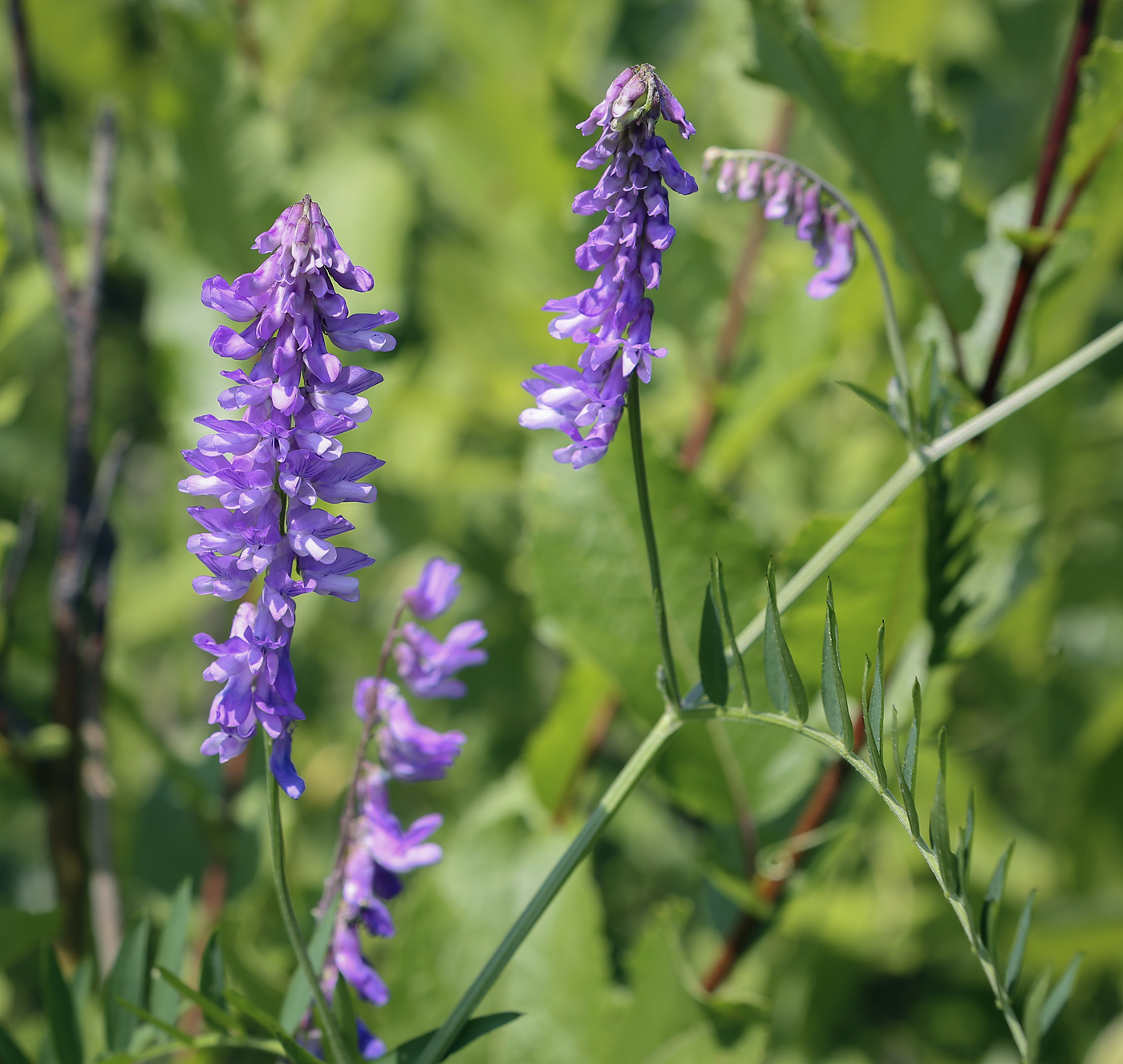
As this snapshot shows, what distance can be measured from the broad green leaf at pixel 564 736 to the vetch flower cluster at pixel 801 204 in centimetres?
44

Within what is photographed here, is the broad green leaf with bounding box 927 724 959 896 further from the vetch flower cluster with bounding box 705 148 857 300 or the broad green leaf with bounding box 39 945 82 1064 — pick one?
the broad green leaf with bounding box 39 945 82 1064

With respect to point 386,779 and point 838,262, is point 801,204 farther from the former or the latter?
point 386,779

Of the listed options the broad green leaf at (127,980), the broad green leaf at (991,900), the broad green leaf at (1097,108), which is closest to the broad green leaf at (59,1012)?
the broad green leaf at (127,980)

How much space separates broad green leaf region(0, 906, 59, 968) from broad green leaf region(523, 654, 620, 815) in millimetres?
390

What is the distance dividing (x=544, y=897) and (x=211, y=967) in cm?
21

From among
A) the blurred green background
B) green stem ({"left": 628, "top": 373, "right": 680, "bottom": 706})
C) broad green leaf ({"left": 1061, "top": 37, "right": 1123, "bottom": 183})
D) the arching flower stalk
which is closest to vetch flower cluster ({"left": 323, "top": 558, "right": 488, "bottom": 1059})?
the arching flower stalk

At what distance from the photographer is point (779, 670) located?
53 centimetres

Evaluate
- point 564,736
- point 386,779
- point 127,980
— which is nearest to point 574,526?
point 564,736

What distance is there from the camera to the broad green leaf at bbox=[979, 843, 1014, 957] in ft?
1.63

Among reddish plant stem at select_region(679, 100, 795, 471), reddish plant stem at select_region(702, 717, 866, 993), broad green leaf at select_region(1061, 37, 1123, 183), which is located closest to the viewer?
broad green leaf at select_region(1061, 37, 1123, 183)

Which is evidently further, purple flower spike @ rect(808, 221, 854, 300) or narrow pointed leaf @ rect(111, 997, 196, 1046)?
purple flower spike @ rect(808, 221, 854, 300)

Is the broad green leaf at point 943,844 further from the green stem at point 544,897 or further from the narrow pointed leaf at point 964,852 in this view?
the green stem at point 544,897

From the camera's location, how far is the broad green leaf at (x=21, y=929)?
2.56ft

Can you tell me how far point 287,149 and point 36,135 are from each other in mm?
342
